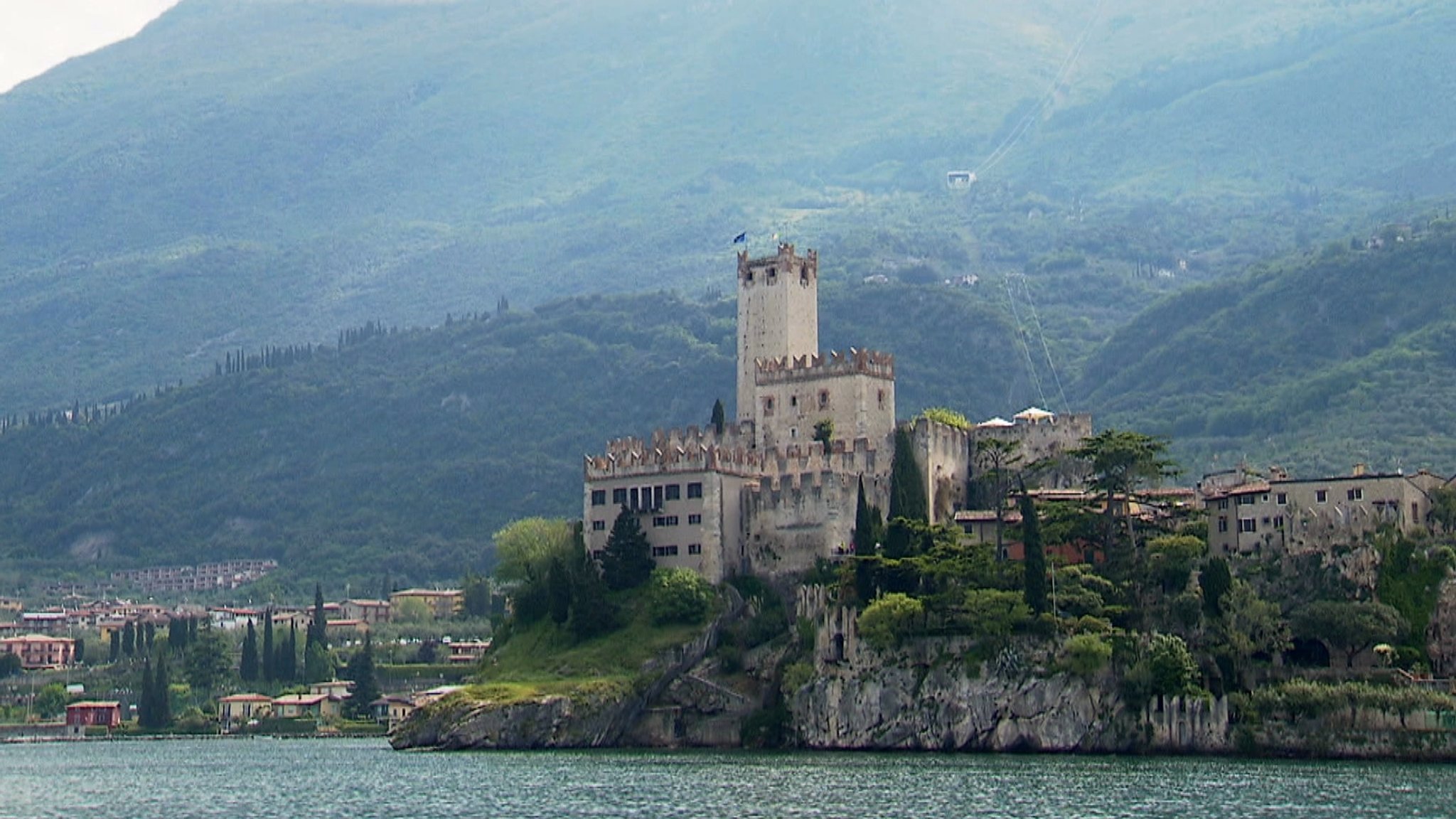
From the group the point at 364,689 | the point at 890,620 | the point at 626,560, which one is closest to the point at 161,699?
the point at 364,689

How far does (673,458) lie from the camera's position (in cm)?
13638

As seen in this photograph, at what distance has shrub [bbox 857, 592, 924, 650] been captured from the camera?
118875 millimetres

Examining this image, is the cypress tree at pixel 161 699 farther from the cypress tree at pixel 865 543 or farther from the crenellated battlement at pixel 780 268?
the cypress tree at pixel 865 543

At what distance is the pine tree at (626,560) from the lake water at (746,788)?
13895mm

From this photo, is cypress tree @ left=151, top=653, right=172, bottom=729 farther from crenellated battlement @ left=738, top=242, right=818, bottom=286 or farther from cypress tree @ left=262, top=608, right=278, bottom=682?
crenellated battlement @ left=738, top=242, right=818, bottom=286

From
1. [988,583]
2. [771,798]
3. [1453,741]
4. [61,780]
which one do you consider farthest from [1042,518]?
[61,780]

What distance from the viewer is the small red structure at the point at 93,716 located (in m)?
181

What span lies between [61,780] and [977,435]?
56.5 meters

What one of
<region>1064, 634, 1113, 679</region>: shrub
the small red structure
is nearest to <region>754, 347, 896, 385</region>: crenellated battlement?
<region>1064, 634, 1113, 679</region>: shrub

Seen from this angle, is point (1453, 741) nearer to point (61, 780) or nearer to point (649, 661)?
point (649, 661)

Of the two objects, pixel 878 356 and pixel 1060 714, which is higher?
pixel 878 356

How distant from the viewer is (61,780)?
11831 centimetres

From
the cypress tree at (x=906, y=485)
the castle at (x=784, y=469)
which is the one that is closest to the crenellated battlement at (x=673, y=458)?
the castle at (x=784, y=469)

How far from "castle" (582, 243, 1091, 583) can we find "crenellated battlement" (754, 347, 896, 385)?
0.28ft
